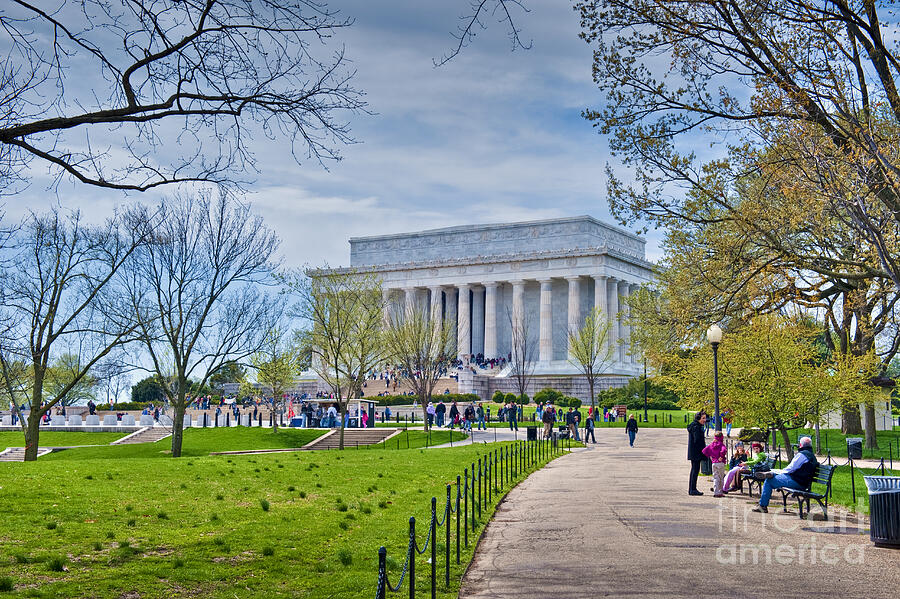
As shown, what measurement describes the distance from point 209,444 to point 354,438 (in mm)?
6431

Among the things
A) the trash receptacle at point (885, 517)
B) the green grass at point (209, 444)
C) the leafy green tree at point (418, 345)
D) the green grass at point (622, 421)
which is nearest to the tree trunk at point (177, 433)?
the green grass at point (209, 444)

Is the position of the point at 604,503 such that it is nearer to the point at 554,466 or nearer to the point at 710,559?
the point at 710,559

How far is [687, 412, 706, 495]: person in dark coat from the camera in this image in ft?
56.9

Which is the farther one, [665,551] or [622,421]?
[622,421]

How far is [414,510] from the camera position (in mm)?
15195

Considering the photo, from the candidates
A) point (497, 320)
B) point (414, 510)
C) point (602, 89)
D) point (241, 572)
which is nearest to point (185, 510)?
point (414, 510)

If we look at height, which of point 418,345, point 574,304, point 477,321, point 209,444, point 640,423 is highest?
point 574,304

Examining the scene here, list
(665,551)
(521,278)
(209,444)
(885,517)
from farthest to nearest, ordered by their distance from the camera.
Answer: (521,278), (209,444), (885,517), (665,551)

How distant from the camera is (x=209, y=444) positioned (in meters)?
39.7

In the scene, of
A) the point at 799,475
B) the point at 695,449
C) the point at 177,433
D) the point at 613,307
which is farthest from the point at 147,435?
the point at 613,307

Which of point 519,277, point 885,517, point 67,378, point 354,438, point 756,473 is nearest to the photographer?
point 885,517

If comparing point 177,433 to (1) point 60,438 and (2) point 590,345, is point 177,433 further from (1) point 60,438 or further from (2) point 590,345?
(2) point 590,345

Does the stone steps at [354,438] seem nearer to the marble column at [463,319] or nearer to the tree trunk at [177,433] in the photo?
the tree trunk at [177,433]

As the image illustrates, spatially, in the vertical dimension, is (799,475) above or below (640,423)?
above
